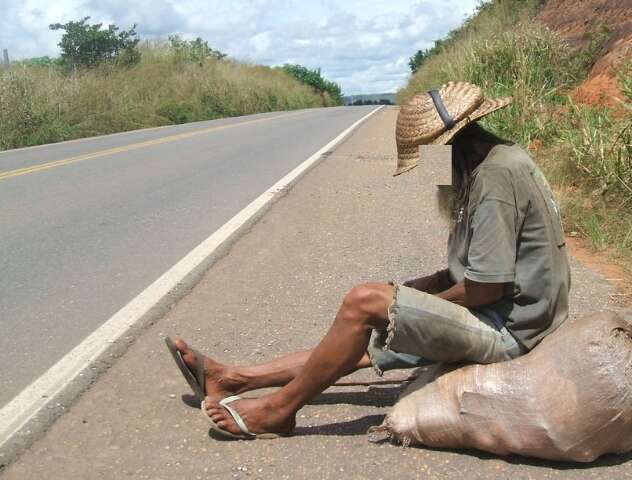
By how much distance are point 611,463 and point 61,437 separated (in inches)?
88.2

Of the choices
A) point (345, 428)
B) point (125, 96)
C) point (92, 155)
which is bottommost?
point (345, 428)

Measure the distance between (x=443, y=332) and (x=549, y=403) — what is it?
0.48 m

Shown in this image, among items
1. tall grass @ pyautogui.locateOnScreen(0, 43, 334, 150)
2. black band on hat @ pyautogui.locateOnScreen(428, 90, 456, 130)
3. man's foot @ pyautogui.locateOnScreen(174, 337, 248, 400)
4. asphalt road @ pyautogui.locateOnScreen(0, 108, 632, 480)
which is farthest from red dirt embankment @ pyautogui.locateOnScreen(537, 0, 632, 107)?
tall grass @ pyautogui.locateOnScreen(0, 43, 334, 150)

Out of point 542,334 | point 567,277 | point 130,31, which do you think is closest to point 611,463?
point 542,334

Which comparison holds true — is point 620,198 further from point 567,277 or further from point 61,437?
point 61,437

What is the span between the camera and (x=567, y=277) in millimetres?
3105

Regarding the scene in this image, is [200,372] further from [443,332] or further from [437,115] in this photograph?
[437,115]

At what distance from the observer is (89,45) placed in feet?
101

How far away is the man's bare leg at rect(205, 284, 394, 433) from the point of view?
3062 millimetres

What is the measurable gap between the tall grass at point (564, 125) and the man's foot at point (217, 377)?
3390mm

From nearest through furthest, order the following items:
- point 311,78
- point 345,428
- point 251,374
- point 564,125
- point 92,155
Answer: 1. point 345,428
2. point 251,374
3. point 564,125
4. point 92,155
5. point 311,78

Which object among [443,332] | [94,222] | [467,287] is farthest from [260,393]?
[94,222]

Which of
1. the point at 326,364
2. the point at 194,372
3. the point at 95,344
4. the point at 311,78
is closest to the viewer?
the point at 326,364

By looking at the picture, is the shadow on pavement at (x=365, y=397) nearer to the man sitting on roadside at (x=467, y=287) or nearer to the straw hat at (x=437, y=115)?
the man sitting on roadside at (x=467, y=287)
